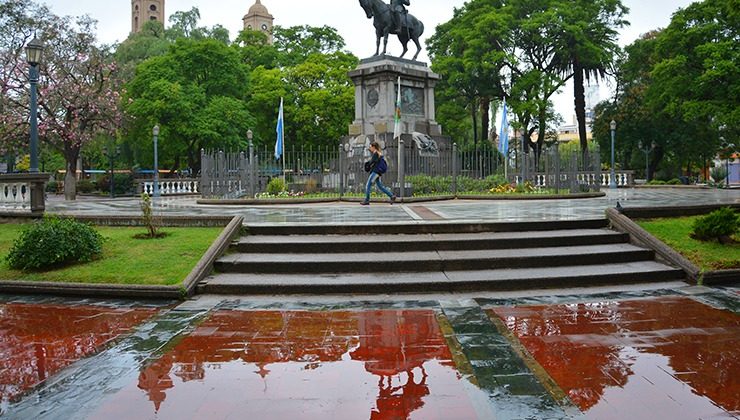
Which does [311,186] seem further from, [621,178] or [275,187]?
[621,178]

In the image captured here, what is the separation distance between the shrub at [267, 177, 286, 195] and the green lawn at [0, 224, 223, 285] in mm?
10796

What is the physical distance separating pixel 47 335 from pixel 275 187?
15.8 metres

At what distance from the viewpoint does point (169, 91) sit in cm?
3675

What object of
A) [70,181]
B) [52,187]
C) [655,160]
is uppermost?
[655,160]

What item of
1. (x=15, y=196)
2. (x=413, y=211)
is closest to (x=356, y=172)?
(x=413, y=211)

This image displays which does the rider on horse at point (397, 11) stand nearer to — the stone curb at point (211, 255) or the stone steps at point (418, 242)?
the stone curb at point (211, 255)

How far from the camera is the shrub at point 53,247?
8.98 metres

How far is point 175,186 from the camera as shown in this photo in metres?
32.8

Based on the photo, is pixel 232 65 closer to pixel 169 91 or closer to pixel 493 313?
pixel 169 91

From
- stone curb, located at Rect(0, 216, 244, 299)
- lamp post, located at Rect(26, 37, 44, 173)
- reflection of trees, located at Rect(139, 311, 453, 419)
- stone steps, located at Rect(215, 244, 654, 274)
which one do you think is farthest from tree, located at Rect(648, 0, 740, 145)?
lamp post, located at Rect(26, 37, 44, 173)

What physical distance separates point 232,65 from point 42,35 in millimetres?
13195

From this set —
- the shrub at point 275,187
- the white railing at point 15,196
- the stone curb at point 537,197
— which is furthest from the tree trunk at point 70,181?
the stone curb at point 537,197

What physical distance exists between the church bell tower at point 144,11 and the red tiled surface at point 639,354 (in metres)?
112

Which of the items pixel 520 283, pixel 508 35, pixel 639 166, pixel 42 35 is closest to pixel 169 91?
pixel 42 35
